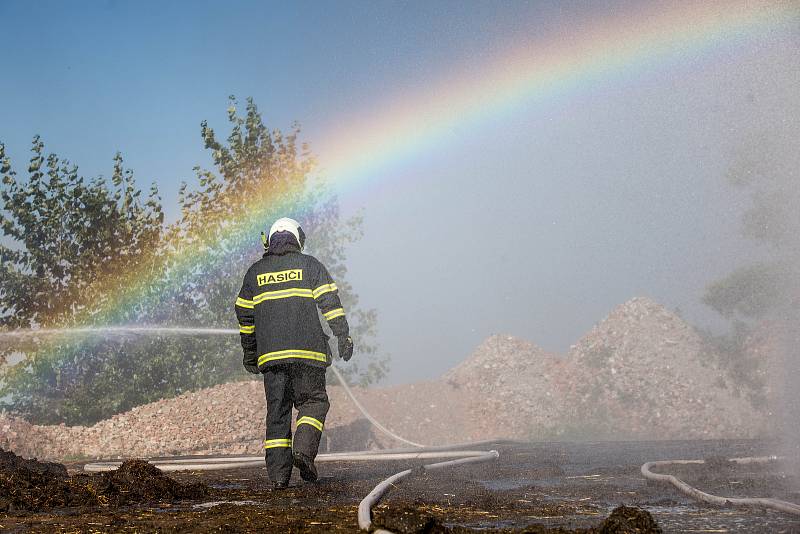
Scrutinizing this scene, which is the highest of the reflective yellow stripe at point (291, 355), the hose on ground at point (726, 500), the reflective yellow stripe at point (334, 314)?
the reflective yellow stripe at point (334, 314)

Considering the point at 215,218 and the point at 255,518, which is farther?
the point at 215,218

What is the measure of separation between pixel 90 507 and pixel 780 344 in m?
25.5

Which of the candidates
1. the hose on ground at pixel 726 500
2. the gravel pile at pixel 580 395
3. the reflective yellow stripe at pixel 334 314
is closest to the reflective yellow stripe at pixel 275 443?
the reflective yellow stripe at pixel 334 314

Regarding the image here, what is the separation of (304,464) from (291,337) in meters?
1.12

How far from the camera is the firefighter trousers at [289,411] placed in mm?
7344

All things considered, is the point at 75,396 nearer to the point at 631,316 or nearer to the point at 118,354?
the point at 118,354

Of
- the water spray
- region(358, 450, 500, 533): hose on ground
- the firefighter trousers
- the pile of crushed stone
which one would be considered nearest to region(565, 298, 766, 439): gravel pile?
the water spray

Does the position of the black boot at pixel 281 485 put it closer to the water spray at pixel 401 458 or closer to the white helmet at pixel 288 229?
the water spray at pixel 401 458

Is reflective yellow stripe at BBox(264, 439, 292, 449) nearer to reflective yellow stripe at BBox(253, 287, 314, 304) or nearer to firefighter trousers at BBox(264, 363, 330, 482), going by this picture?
firefighter trousers at BBox(264, 363, 330, 482)

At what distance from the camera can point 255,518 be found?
503 centimetres

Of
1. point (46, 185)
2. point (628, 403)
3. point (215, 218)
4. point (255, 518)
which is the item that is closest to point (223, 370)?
point (215, 218)

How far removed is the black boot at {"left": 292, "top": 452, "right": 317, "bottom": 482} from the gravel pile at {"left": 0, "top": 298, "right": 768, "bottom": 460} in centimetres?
1159

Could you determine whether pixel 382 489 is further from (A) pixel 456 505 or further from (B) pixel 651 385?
(B) pixel 651 385

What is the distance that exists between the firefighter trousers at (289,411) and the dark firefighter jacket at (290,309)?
0.48 ft
